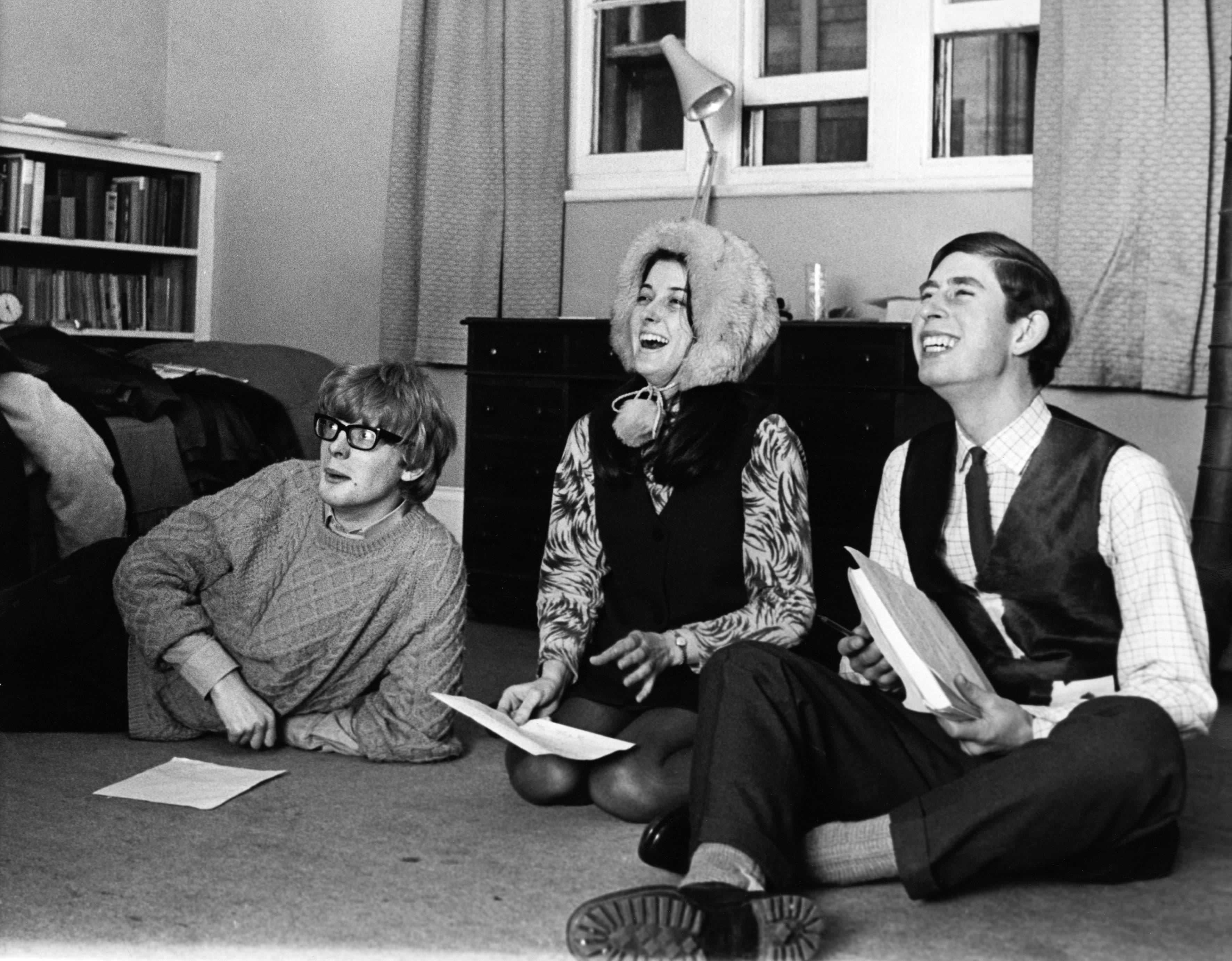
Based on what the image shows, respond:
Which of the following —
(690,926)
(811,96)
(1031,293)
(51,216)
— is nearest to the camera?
(690,926)

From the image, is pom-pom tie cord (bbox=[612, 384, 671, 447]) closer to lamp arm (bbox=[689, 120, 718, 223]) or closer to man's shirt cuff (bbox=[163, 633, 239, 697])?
man's shirt cuff (bbox=[163, 633, 239, 697])

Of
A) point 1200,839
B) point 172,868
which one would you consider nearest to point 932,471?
point 1200,839

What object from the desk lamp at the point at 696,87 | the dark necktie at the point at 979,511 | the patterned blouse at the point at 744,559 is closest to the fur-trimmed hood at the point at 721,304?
the patterned blouse at the point at 744,559

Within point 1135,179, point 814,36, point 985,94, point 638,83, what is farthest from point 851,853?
point 638,83

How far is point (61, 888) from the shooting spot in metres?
1.82

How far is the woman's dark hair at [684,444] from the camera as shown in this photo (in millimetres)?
2311

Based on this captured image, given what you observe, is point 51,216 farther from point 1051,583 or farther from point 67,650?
point 1051,583

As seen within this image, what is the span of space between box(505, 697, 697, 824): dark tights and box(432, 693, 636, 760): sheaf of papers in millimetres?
35

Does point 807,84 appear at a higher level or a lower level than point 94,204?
higher

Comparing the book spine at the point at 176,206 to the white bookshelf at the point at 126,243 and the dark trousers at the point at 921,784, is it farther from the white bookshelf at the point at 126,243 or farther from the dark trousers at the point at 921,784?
the dark trousers at the point at 921,784

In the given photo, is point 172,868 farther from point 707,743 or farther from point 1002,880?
point 1002,880

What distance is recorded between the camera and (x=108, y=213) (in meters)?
5.23

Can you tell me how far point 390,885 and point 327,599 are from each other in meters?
0.73

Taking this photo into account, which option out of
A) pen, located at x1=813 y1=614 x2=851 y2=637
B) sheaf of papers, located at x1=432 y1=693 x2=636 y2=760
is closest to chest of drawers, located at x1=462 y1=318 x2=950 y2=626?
pen, located at x1=813 y1=614 x2=851 y2=637
